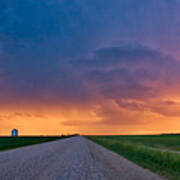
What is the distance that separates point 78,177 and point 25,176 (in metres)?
2.16

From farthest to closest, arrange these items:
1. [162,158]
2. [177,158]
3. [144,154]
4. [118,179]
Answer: [144,154]
[162,158]
[177,158]
[118,179]

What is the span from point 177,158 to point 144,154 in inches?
283

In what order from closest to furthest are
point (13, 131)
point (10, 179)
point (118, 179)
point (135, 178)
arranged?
A: point (10, 179)
point (118, 179)
point (135, 178)
point (13, 131)

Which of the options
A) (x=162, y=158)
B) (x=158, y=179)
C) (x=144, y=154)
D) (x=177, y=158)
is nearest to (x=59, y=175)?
(x=158, y=179)

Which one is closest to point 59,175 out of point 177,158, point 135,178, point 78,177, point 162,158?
point 78,177

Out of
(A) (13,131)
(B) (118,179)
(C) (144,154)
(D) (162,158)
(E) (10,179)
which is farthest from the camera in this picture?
(A) (13,131)

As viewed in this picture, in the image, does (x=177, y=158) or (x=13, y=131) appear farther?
(x=13, y=131)

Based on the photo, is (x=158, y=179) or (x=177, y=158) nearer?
(x=158, y=179)

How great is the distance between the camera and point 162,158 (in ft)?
63.3

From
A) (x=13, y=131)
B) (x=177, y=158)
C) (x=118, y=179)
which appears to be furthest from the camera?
(x=13, y=131)

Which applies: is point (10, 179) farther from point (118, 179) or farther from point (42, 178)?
point (118, 179)

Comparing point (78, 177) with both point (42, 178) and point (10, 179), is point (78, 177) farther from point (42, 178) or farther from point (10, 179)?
point (10, 179)

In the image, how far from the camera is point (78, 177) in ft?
35.6

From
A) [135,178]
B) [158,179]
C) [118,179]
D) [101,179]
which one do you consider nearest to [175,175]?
[158,179]
